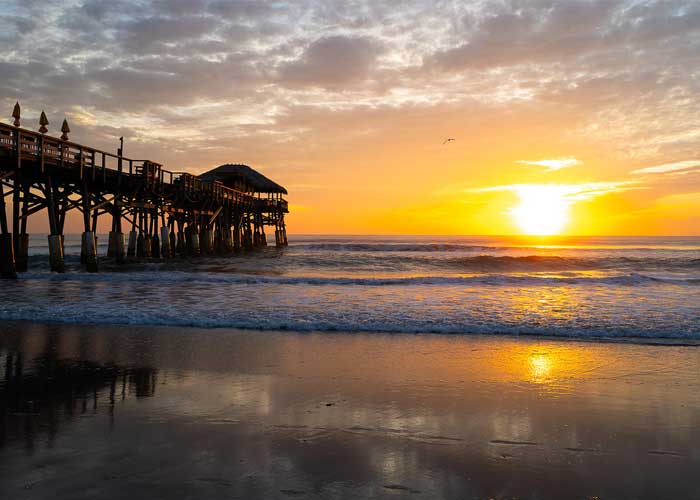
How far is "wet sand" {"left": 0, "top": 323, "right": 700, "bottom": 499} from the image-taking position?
3.32 m

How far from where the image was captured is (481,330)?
9.50 metres

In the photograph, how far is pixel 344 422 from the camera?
4.47 m

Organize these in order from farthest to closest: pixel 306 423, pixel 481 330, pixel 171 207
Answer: pixel 171 207 < pixel 481 330 < pixel 306 423

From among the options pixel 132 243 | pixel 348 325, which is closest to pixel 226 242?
pixel 132 243

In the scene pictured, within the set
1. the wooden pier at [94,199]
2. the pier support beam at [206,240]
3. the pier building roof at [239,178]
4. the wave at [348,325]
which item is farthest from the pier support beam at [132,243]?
the wave at [348,325]

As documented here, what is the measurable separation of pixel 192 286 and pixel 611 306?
1262 centimetres

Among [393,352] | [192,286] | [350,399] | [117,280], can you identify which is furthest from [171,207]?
[350,399]

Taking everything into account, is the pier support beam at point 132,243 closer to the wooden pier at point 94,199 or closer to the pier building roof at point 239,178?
the wooden pier at point 94,199

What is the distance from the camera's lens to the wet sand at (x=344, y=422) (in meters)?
3.32

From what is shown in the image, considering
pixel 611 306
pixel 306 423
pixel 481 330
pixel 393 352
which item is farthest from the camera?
pixel 611 306

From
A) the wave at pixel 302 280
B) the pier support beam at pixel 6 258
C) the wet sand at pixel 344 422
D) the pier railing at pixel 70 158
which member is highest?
the pier railing at pixel 70 158

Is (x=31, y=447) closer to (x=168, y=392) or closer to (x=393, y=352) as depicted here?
(x=168, y=392)

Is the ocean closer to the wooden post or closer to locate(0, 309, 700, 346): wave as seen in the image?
locate(0, 309, 700, 346): wave

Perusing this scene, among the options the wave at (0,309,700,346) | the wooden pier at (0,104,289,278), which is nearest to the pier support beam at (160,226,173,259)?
the wooden pier at (0,104,289,278)
